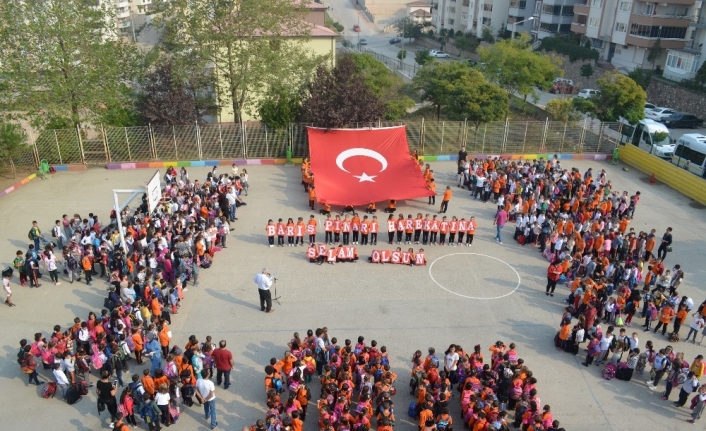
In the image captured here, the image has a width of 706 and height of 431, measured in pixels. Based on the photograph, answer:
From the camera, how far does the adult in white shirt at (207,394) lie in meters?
10.2

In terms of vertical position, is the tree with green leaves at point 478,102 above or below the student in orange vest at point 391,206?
above

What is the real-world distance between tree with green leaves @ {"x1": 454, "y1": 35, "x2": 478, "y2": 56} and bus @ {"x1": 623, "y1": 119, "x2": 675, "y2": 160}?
4148 centimetres

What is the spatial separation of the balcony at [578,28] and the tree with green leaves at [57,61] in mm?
47389

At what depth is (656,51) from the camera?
45812mm

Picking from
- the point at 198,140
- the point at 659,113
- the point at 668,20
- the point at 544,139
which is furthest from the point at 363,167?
the point at 668,20

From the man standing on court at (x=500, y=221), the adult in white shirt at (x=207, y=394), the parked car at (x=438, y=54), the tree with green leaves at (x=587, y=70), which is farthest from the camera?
the parked car at (x=438, y=54)

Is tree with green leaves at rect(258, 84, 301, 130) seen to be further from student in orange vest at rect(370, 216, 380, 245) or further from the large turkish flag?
student in orange vest at rect(370, 216, 380, 245)

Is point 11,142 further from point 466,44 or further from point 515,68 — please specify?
point 466,44

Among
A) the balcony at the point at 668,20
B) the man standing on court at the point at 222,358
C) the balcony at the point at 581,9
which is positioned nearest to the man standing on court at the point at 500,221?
the man standing on court at the point at 222,358

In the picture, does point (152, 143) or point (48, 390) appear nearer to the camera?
point (48, 390)

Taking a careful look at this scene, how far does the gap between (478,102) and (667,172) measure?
9.28m

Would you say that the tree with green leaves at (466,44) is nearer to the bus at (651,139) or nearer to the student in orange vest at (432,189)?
the bus at (651,139)

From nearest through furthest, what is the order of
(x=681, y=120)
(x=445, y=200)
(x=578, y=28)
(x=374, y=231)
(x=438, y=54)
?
(x=374, y=231), (x=445, y=200), (x=681, y=120), (x=578, y=28), (x=438, y=54)

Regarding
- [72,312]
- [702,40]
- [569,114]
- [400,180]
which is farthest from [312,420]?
[702,40]
